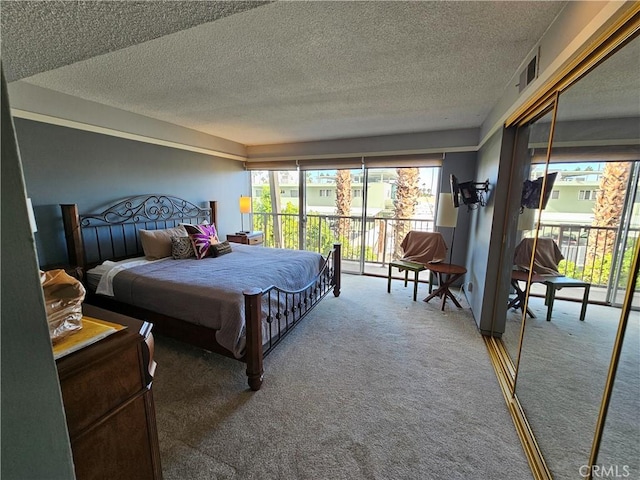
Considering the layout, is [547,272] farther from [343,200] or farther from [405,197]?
[343,200]

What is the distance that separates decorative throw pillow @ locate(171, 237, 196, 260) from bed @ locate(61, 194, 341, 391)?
0.21 ft

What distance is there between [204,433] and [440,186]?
13.7ft

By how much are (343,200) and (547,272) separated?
3.67 m

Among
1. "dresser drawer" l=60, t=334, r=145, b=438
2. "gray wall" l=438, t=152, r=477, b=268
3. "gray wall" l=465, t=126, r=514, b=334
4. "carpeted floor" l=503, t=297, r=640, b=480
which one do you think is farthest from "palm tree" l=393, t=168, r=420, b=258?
"dresser drawer" l=60, t=334, r=145, b=438

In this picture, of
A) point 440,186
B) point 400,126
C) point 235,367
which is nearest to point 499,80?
point 400,126

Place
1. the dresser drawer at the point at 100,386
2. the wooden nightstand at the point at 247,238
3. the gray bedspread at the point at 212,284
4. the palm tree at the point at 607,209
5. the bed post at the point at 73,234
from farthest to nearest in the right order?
the wooden nightstand at the point at 247,238
the bed post at the point at 73,234
the gray bedspread at the point at 212,284
the palm tree at the point at 607,209
the dresser drawer at the point at 100,386

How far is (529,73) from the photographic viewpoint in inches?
74.7

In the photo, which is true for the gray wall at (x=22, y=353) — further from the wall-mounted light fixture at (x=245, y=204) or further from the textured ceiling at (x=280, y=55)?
the wall-mounted light fixture at (x=245, y=204)

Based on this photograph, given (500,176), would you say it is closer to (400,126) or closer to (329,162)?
(400,126)

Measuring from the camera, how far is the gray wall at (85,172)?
2.63m

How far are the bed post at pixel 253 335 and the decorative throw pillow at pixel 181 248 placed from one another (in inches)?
68.5

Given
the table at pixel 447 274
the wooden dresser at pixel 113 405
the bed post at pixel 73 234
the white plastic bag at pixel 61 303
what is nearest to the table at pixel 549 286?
the table at pixel 447 274

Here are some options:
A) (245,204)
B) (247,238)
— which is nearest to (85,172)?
(247,238)

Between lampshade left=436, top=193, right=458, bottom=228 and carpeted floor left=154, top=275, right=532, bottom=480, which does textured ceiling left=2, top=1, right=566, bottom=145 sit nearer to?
lampshade left=436, top=193, right=458, bottom=228
